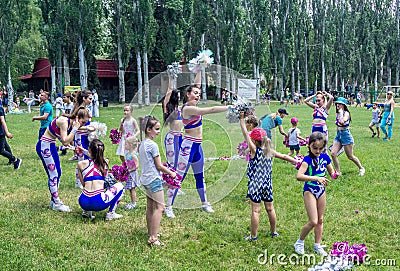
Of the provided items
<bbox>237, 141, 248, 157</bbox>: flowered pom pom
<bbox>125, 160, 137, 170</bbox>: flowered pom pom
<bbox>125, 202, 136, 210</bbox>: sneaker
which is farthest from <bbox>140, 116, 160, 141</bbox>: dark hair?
<bbox>125, 202, 136, 210</bbox>: sneaker

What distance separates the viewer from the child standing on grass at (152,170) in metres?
4.92

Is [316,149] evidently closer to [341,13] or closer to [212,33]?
[212,33]

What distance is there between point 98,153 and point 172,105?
1306 mm

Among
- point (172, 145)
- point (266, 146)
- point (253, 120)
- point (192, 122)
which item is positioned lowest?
point (172, 145)

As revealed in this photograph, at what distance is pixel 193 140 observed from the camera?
6000 millimetres

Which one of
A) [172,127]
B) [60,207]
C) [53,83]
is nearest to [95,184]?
[60,207]

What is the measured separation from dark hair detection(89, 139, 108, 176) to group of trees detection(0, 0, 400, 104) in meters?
28.5

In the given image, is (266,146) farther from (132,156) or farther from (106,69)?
(106,69)

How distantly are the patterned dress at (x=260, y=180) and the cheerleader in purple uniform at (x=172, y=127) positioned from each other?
1.18 metres

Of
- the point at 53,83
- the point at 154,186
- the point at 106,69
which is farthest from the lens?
the point at 106,69

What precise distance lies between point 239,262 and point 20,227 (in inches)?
126

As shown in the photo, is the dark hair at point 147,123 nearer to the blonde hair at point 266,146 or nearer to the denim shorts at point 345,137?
the blonde hair at point 266,146

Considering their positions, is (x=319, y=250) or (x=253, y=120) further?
(x=253, y=120)

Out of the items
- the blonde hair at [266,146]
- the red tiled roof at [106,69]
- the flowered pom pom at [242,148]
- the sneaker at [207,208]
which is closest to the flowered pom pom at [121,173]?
the sneaker at [207,208]
